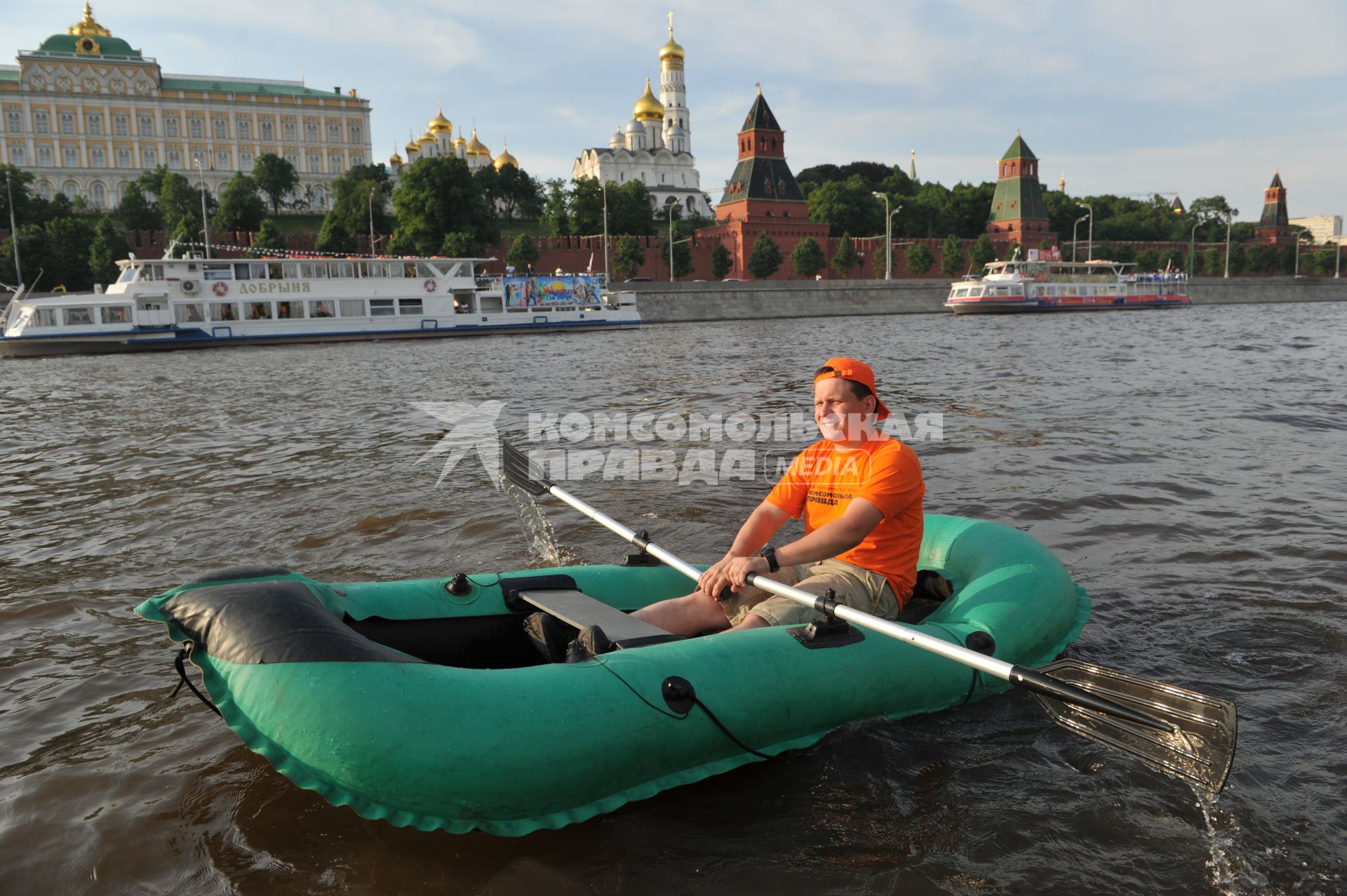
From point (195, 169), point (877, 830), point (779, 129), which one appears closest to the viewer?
point (877, 830)

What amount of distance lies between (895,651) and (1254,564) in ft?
11.0

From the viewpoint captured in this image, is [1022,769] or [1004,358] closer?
[1022,769]

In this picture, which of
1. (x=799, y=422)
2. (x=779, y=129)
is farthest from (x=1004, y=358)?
(x=779, y=129)

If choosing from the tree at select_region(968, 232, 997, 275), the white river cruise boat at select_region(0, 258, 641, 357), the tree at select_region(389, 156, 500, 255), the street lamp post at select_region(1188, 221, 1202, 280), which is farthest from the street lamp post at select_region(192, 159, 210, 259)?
the street lamp post at select_region(1188, 221, 1202, 280)

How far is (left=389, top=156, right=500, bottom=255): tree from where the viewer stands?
54000 millimetres

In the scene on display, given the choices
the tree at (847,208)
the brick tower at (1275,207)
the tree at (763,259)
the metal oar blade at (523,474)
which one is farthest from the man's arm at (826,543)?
the brick tower at (1275,207)

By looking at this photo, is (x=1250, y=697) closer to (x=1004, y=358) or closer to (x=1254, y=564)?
(x=1254, y=564)

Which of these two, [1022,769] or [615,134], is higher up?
[615,134]

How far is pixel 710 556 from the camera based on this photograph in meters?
6.26

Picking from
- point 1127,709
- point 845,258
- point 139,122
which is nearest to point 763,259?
point 845,258

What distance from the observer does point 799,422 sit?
40.2 feet

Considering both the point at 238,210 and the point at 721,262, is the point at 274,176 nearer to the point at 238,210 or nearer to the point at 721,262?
the point at 238,210

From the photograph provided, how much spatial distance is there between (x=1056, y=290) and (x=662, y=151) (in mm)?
56212

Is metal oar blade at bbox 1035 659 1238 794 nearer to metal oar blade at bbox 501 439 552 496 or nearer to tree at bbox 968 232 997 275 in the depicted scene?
metal oar blade at bbox 501 439 552 496
